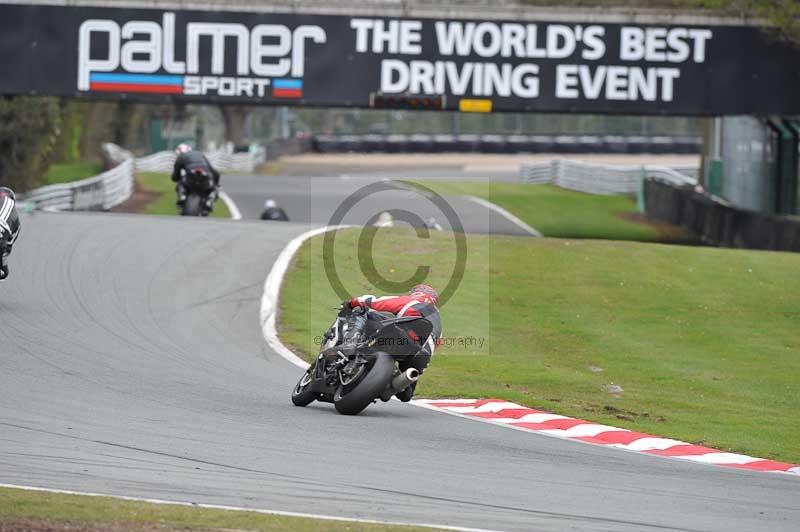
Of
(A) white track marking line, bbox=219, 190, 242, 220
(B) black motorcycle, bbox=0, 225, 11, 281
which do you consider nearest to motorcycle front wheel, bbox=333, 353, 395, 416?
(B) black motorcycle, bbox=0, 225, 11, 281

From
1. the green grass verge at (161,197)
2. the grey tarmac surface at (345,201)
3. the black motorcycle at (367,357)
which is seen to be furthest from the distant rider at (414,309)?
the green grass verge at (161,197)

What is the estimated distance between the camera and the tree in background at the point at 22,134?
38438 mm

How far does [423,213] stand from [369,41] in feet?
31.2

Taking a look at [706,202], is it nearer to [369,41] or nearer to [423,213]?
[423,213]

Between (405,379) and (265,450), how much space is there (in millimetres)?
1724

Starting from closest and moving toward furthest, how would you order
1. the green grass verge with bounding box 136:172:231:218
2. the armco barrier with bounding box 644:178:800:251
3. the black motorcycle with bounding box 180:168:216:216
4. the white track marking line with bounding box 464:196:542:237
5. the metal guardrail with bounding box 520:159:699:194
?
the black motorcycle with bounding box 180:168:216:216 < the armco barrier with bounding box 644:178:800:251 < the white track marking line with bounding box 464:196:542:237 < the green grass verge with bounding box 136:172:231:218 < the metal guardrail with bounding box 520:159:699:194

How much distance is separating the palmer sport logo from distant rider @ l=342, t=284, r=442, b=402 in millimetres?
20693

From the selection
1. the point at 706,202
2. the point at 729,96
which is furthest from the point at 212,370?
the point at 706,202

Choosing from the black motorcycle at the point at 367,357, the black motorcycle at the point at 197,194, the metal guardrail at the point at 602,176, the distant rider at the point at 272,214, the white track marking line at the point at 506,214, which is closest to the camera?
the black motorcycle at the point at 367,357

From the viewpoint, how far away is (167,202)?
3997cm

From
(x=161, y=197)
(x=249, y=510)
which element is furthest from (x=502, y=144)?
(x=249, y=510)

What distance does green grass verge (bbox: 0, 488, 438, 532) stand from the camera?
714 cm

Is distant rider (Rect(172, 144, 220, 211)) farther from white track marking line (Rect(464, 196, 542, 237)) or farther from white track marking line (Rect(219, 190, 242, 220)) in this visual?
white track marking line (Rect(464, 196, 542, 237))

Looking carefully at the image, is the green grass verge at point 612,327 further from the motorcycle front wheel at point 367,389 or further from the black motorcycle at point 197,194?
the black motorcycle at point 197,194
